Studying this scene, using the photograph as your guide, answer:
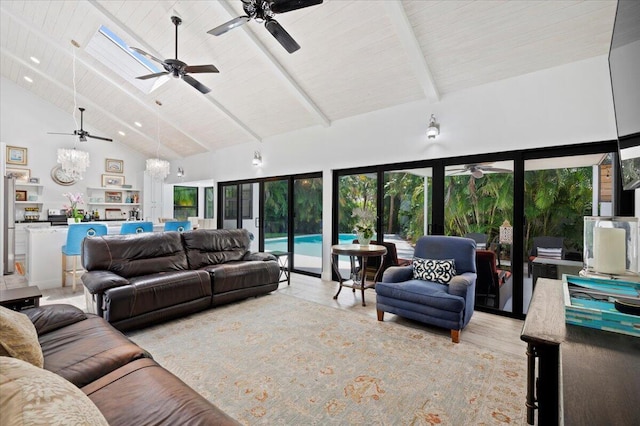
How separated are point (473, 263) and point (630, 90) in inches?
95.9

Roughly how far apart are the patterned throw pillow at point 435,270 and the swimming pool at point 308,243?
1845 millimetres

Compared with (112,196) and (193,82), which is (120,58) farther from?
(112,196)

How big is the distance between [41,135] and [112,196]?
2.12m

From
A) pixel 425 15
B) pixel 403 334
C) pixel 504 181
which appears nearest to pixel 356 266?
pixel 403 334

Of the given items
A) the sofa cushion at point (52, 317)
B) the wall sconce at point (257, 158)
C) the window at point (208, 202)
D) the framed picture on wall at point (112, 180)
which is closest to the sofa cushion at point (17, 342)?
the sofa cushion at point (52, 317)

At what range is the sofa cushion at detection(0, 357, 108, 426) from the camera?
574 mm

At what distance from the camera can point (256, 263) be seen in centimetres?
421


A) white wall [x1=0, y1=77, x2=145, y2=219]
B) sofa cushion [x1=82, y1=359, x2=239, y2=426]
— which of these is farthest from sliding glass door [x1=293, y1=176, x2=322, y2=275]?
white wall [x1=0, y1=77, x2=145, y2=219]

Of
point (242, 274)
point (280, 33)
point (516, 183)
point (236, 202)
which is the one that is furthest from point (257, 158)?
point (516, 183)

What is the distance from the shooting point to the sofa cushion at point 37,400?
57cm

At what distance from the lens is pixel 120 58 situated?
5.25 m

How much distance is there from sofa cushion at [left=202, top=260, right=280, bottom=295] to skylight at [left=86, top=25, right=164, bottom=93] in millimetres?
3872

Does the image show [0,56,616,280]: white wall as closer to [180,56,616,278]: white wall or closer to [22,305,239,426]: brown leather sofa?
[180,56,616,278]: white wall

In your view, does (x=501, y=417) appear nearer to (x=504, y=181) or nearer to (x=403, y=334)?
(x=403, y=334)
